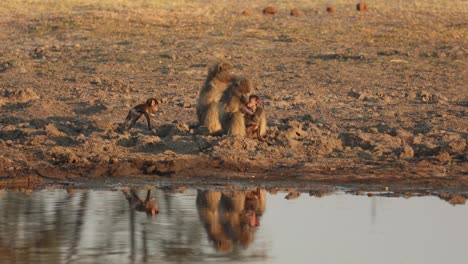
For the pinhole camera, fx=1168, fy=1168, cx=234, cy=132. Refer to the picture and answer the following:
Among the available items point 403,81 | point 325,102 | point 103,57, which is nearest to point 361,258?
point 325,102

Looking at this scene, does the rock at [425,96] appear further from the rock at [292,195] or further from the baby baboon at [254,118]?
the rock at [292,195]

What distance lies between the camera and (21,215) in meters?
10.9

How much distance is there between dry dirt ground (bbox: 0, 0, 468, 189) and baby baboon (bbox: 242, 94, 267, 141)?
225 millimetres

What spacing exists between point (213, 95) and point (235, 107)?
14.0 inches

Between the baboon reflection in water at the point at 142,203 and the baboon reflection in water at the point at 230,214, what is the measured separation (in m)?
0.44

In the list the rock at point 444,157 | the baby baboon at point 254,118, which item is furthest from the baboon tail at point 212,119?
the rock at point 444,157

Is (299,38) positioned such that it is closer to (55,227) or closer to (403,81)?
(403,81)

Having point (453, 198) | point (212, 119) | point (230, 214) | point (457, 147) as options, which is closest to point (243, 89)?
point (212, 119)

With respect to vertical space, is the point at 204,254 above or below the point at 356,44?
below

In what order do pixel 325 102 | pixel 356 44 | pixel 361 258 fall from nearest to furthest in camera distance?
pixel 361 258
pixel 325 102
pixel 356 44

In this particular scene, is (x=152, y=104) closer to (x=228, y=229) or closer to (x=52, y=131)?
(x=52, y=131)

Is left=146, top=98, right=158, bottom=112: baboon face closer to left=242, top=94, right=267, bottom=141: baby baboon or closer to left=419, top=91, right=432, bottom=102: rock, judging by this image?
left=242, top=94, right=267, bottom=141: baby baboon

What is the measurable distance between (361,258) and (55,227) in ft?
A: 9.43

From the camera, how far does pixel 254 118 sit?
14.3 meters
